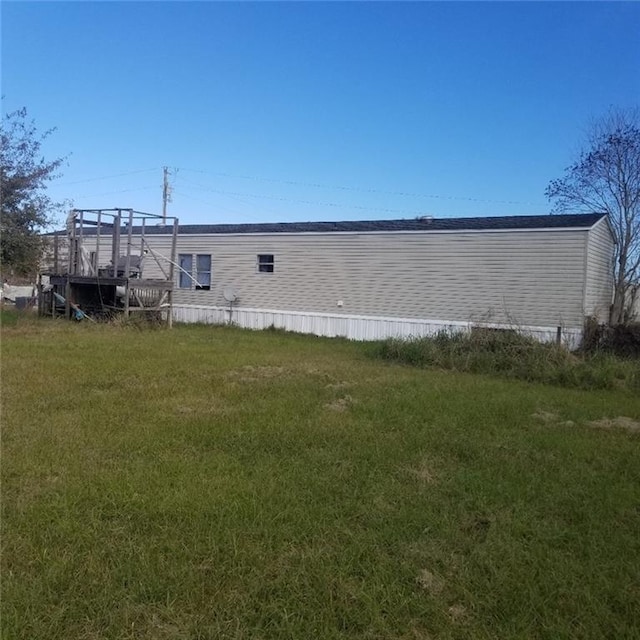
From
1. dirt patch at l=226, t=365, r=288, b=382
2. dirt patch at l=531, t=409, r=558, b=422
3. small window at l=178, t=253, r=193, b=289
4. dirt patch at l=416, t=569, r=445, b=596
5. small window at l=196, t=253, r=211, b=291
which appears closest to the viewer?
dirt patch at l=416, t=569, r=445, b=596

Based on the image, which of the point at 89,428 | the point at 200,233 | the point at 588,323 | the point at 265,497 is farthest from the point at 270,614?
the point at 200,233

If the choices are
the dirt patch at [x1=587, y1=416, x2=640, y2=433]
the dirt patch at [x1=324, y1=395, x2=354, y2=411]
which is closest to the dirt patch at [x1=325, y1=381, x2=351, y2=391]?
the dirt patch at [x1=324, y1=395, x2=354, y2=411]

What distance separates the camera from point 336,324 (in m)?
16.0

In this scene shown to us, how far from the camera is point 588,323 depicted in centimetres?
1273

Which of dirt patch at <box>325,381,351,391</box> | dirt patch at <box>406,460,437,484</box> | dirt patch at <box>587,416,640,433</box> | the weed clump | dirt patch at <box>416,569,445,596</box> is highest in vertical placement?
the weed clump

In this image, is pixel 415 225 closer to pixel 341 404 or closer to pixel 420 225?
pixel 420 225

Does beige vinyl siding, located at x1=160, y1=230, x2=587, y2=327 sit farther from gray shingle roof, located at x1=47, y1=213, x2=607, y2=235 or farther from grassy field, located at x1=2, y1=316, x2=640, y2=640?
grassy field, located at x1=2, y1=316, x2=640, y2=640

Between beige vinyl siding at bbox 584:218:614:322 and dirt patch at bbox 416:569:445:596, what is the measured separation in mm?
11590

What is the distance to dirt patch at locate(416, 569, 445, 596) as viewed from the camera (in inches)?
101

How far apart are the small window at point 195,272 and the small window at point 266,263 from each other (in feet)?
6.27

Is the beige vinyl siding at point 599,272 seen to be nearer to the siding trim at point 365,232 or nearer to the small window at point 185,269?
the siding trim at point 365,232

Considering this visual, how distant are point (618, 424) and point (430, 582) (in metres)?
4.11

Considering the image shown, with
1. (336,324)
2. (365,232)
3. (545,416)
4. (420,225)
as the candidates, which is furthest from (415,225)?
(545,416)

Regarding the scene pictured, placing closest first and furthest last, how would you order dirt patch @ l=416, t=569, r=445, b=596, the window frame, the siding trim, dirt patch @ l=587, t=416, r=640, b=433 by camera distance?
dirt patch @ l=416, t=569, r=445, b=596
dirt patch @ l=587, t=416, r=640, b=433
the siding trim
the window frame
